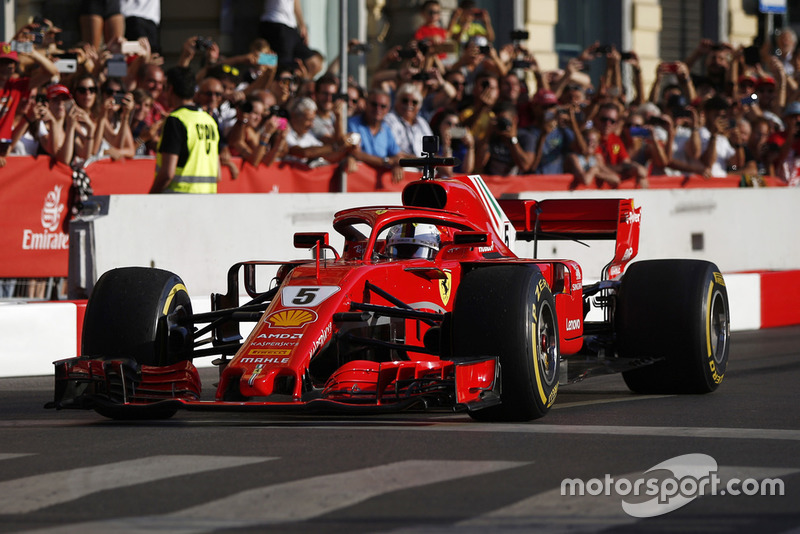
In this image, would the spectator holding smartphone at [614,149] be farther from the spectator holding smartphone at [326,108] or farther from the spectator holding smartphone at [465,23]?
the spectator holding smartphone at [326,108]

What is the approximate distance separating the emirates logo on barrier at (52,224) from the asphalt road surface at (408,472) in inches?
160

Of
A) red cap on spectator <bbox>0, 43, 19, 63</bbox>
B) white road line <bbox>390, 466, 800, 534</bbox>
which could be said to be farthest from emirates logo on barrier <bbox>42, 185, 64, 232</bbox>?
white road line <bbox>390, 466, 800, 534</bbox>

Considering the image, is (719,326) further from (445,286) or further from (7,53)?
(7,53)

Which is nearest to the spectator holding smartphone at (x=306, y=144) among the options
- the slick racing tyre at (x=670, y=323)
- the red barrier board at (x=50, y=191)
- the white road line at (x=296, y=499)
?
the red barrier board at (x=50, y=191)

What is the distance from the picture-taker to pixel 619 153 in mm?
18750

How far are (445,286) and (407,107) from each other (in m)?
7.61

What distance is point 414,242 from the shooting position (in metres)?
9.71

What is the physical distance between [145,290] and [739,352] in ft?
20.2

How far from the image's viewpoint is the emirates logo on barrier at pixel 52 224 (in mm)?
13391

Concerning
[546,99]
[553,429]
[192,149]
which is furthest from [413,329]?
[546,99]

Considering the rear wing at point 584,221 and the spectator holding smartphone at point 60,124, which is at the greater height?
the spectator holding smartphone at point 60,124

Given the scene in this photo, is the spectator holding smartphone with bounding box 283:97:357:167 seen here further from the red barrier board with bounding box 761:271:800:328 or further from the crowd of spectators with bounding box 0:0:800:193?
the red barrier board with bounding box 761:271:800:328

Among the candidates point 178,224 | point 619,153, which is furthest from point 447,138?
point 178,224

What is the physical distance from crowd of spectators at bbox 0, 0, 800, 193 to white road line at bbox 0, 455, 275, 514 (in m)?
7.00
